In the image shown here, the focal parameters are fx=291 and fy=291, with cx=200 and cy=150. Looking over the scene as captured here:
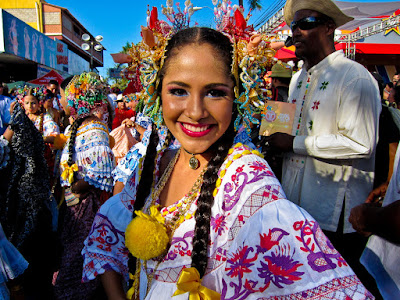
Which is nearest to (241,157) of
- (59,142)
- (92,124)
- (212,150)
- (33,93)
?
(212,150)

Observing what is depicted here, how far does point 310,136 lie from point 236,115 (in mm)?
1074

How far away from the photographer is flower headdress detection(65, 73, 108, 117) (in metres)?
3.57

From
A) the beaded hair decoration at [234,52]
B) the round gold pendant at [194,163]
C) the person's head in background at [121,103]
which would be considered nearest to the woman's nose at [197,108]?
the beaded hair decoration at [234,52]

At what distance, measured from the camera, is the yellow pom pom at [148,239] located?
1258 mm

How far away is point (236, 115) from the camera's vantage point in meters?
1.45

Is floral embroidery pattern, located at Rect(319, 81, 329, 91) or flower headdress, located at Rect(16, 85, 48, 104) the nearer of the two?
floral embroidery pattern, located at Rect(319, 81, 329, 91)

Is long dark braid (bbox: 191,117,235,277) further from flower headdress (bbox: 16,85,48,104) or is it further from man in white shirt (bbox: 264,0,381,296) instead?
flower headdress (bbox: 16,85,48,104)

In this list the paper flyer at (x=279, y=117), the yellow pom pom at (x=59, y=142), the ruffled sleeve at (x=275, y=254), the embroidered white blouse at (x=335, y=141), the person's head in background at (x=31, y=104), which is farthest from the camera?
the person's head in background at (x=31, y=104)

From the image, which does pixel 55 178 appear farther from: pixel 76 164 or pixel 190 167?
pixel 190 167

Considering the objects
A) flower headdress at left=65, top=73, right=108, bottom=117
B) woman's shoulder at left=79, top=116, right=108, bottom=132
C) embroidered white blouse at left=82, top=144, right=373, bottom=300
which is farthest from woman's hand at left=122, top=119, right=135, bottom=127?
embroidered white blouse at left=82, top=144, right=373, bottom=300

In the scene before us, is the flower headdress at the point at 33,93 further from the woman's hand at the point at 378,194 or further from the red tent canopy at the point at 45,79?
the red tent canopy at the point at 45,79

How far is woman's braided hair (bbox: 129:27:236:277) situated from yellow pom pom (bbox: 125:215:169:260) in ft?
0.55

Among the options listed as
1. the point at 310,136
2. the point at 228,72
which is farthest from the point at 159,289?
the point at 310,136

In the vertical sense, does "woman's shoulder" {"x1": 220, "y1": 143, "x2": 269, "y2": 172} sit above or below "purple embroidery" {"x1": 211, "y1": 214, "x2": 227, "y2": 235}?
above
